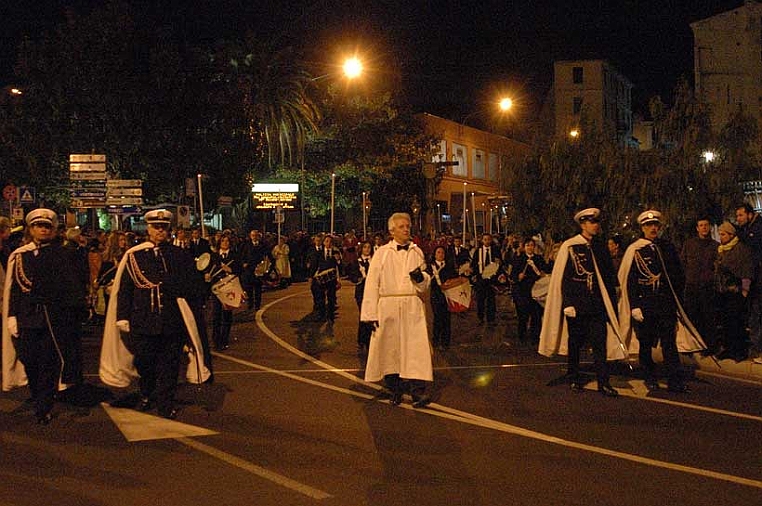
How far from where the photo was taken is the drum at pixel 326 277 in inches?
742

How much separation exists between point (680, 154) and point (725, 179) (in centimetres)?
107

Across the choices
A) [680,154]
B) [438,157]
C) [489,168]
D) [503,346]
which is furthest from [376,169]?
[503,346]

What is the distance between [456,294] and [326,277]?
5030mm

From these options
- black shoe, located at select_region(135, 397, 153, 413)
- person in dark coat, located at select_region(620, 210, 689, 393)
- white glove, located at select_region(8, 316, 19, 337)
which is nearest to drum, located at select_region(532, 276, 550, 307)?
person in dark coat, located at select_region(620, 210, 689, 393)

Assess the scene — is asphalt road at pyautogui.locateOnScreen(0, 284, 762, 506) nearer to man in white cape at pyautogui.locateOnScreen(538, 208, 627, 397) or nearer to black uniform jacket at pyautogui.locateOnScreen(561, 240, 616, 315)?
man in white cape at pyautogui.locateOnScreen(538, 208, 627, 397)

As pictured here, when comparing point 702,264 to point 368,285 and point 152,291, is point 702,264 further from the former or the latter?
point 152,291

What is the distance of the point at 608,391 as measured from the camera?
33.7ft

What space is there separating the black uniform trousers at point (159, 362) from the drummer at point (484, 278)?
8.76 metres

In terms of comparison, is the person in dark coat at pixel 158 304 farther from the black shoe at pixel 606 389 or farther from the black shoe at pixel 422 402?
the black shoe at pixel 606 389

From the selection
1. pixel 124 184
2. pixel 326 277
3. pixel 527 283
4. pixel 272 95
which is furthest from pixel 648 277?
pixel 272 95

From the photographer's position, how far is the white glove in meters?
9.12

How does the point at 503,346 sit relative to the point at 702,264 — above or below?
below

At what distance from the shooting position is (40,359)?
9.23m

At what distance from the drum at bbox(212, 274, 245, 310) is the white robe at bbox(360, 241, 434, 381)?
16.9ft
